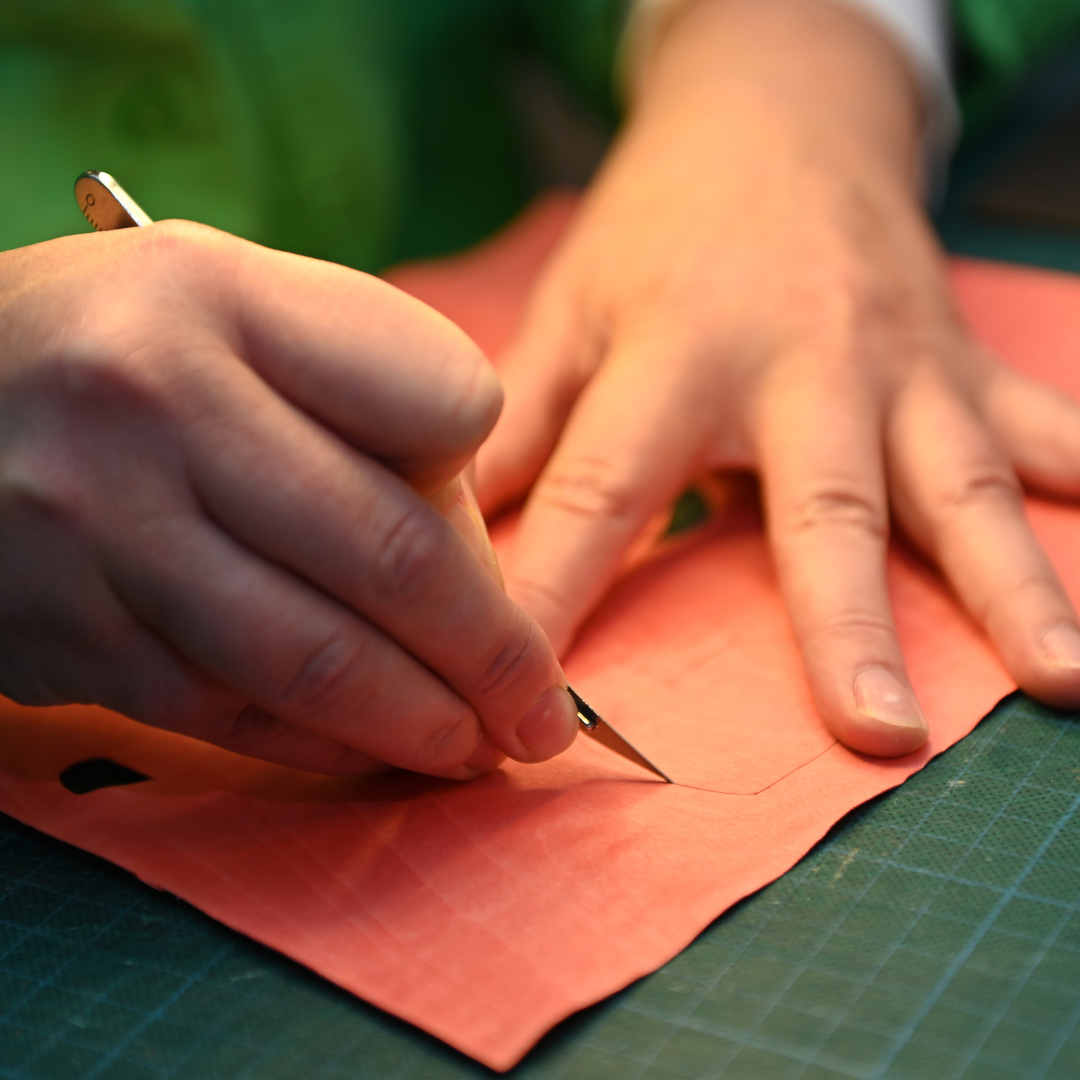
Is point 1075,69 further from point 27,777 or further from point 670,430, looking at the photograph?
point 27,777

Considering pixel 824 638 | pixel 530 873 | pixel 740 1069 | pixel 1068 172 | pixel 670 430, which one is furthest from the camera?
pixel 1068 172

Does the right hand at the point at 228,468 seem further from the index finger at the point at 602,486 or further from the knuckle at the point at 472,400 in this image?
the index finger at the point at 602,486

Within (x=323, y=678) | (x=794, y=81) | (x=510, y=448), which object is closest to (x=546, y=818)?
(x=323, y=678)

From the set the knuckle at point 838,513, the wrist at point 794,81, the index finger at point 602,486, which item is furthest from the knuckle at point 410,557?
the wrist at point 794,81

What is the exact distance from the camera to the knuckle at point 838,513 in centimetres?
74

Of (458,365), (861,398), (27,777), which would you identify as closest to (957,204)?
(861,398)

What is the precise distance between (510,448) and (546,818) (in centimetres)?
37

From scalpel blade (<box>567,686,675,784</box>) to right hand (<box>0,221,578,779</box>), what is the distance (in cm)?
11

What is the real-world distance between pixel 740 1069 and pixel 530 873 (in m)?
0.14

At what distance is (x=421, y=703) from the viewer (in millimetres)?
534

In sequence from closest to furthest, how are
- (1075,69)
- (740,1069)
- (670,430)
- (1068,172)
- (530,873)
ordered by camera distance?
(740,1069), (530,873), (670,430), (1068,172), (1075,69)

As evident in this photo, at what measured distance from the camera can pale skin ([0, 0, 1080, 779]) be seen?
0.46 meters

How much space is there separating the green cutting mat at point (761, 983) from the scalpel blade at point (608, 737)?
0.10 meters

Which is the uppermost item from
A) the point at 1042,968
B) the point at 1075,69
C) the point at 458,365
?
the point at 458,365
